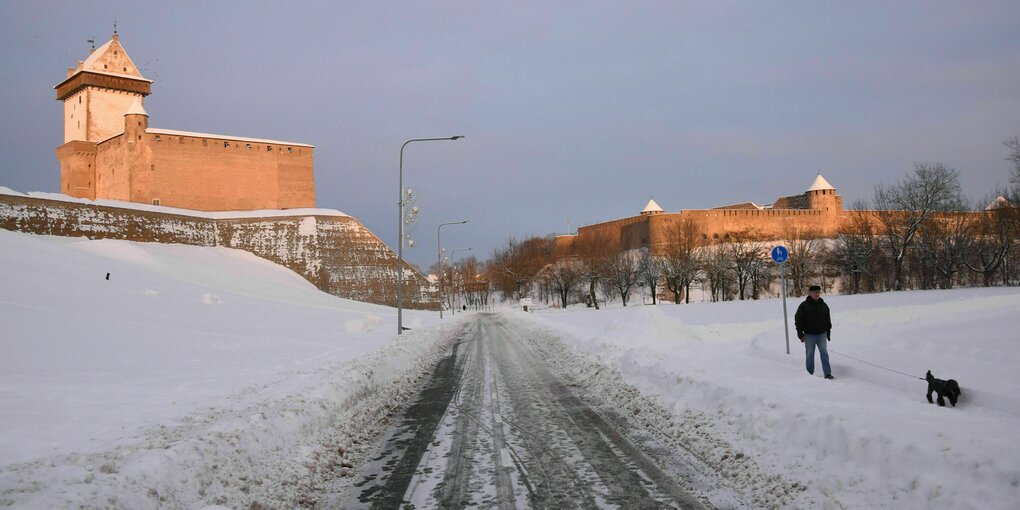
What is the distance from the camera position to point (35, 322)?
18234mm

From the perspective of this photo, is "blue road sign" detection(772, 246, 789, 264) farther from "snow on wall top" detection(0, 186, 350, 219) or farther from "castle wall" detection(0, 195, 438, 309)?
"castle wall" detection(0, 195, 438, 309)

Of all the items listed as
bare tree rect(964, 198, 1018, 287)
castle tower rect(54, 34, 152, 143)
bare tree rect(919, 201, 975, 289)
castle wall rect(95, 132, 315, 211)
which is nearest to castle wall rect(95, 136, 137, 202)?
castle wall rect(95, 132, 315, 211)

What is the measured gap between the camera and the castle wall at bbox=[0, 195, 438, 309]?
62.1 m

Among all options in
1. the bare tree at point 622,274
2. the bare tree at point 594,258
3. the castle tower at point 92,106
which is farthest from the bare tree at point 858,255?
the castle tower at point 92,106

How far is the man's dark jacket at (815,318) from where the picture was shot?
11062mm

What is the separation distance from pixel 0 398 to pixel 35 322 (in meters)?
10.3

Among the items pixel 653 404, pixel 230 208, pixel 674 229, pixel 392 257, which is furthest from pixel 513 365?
pixel 674 229

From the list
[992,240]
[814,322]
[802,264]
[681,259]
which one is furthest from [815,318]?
[802,264]

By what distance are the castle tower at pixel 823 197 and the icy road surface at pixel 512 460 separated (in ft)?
352

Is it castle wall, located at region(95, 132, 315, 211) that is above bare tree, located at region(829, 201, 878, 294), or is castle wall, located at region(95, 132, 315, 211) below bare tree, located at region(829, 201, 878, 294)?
above

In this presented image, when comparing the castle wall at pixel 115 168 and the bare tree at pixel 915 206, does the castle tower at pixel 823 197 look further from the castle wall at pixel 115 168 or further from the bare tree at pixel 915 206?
the castle wall at pixel 115 168

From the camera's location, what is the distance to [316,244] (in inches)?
2749

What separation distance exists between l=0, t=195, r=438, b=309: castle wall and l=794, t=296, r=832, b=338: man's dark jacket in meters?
60.9

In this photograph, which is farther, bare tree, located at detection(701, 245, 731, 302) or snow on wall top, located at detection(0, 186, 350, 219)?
bare tree, located at detection(701, 245, 731, 302)
